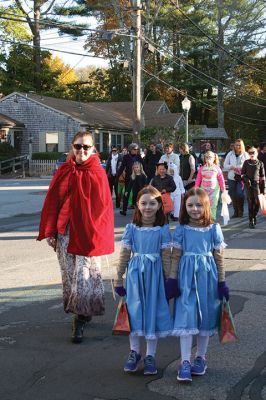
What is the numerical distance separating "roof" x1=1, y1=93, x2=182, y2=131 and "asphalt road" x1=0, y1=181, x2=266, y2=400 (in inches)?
1261

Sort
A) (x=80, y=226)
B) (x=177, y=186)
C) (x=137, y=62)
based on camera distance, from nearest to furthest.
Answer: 1. (x=80, y=226)
2. (x=177, y=186)
3. (x=137, y=62)

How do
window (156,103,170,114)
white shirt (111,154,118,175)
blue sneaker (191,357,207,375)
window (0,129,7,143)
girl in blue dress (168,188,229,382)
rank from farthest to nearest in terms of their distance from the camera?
window (156,103,170,114) → window (0,129,7,143) → white shirt (111,154,118,175) → blue sneaker (191,357,207,375) → girl in blue dress (168,188,229,382)

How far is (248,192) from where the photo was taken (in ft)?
42.6

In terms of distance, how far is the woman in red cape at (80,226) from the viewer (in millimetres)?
5129

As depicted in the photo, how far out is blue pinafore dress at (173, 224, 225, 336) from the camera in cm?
421

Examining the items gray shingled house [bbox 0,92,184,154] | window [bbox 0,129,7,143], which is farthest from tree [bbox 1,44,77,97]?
window [bbox 0,129,7,143]

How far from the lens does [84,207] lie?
5148 mm

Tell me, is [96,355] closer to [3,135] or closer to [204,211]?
[204,211]

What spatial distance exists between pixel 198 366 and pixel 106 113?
4221 cm

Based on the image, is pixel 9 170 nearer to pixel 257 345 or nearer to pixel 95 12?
pixel 95 12

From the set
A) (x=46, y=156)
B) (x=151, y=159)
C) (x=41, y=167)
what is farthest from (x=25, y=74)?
(x=151, y=159)

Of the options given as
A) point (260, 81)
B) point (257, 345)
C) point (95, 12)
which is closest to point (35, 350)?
point (257, 345)

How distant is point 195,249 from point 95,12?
148ft

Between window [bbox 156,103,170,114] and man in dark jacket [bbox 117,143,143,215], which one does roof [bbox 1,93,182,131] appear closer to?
window [bbox 156,103,170,114]
